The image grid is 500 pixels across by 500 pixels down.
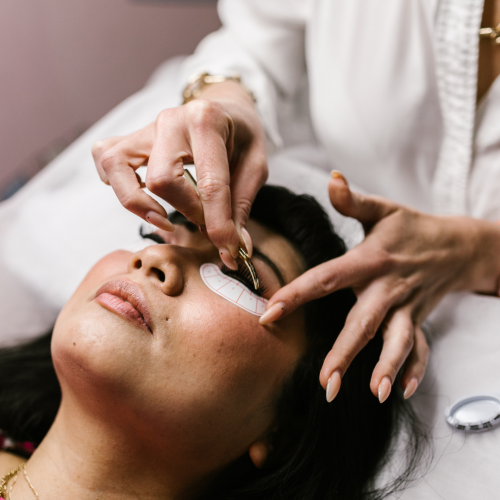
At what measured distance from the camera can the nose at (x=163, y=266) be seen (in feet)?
2.52

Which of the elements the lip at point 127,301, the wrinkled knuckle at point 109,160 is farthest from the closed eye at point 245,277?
the wrinkled knuckle at point 109,160

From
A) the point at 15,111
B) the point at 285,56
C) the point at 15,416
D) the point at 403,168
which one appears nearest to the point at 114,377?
the point at 15,416

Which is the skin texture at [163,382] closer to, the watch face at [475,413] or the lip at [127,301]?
the lip at [127,301]

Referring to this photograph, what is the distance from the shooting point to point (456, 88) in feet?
3.51

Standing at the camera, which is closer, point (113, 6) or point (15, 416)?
point (15, 416)

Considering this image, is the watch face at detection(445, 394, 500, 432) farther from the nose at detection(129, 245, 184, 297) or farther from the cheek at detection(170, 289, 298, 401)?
the nose at detection(129, 245, 184, 297)

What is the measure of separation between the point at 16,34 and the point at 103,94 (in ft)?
1.37

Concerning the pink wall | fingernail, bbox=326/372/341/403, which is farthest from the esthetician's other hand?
the pink wall

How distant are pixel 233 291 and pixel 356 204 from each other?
0.89ft

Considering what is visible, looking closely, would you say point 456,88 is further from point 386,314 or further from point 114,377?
point 114,377

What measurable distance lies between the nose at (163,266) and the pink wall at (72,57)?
5.16ft

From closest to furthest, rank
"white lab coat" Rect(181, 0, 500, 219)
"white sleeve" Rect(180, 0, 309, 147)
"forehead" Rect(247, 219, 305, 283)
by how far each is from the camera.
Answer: "forehead" Rect(247, 219, 305, 283) → "white lab coat" Rect(181, 0, 500, 219) → "white sleeve" Rect(180, 0, 309, 147)

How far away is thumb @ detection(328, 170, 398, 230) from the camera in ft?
2.67

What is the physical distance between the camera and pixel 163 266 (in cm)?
78
